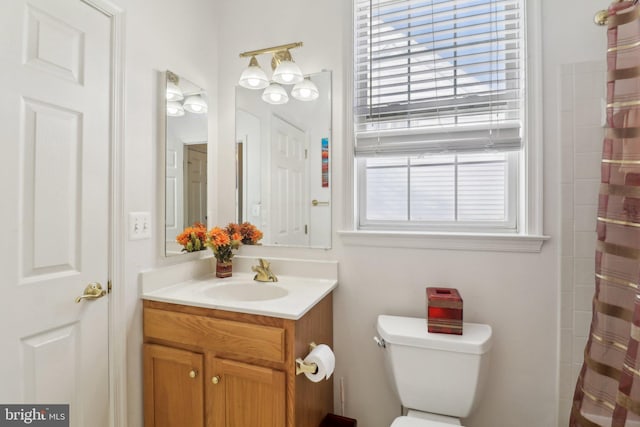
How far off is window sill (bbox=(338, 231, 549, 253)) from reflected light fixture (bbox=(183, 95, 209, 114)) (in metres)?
0.98

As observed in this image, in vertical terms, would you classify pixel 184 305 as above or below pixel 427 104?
below

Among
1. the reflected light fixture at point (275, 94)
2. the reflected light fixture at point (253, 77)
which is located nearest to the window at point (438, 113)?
the reflected light fixture at point (275, 94)

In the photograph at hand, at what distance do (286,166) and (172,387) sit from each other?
113cm

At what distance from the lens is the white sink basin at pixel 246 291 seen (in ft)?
5.00

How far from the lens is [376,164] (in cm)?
163

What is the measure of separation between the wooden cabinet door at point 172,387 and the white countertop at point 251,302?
0.22 m

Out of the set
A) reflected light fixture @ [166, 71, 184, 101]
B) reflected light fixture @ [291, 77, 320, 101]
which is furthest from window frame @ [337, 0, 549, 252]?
reflected light fixture @ [166, 71, 184, 101]

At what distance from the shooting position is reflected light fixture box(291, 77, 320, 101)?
1.59 meters

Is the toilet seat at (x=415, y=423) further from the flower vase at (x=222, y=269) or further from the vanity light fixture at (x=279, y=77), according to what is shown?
the vanity light fixture at (x=279, y=77)

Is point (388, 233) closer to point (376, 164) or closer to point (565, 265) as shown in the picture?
point (376, 164)

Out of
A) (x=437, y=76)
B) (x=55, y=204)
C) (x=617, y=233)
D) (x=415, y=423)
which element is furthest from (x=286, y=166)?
(x=617, y=233)

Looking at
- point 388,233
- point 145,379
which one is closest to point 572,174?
point 388,233

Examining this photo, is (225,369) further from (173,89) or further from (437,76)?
(437,76)

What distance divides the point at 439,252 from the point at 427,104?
706 millimetres
